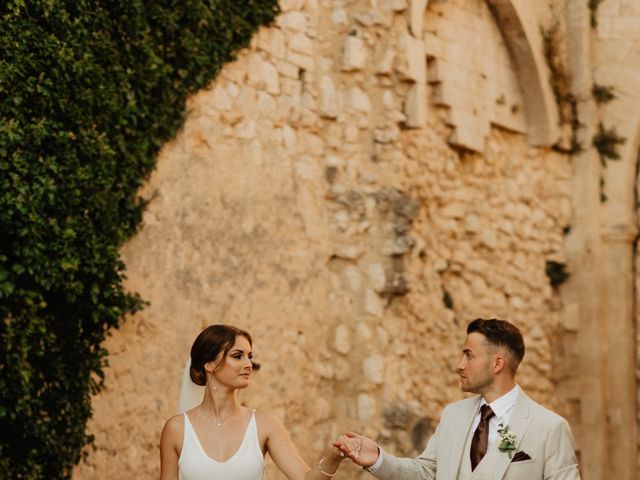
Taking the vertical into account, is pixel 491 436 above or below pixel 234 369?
below

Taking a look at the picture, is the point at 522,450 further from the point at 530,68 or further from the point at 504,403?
the point at 530,68

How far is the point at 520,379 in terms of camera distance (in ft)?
38.8

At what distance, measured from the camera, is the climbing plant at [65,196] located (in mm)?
7105

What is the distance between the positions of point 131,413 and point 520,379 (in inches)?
195

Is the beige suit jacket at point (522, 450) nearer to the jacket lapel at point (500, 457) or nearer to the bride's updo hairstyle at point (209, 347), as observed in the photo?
the jacket lapel at point (500, 457)

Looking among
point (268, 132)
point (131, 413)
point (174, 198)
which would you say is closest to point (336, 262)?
point (268, 132)

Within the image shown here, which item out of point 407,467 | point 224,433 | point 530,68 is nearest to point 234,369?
point 224,433

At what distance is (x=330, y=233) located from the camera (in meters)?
9.95

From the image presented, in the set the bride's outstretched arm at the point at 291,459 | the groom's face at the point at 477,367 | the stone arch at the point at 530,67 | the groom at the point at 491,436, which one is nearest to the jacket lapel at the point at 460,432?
the groom at the point at 491,436

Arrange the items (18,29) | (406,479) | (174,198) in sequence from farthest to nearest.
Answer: (174,198)
(18,29)
(406,479)

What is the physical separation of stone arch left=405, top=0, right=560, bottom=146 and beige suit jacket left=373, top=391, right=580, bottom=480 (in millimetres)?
7390

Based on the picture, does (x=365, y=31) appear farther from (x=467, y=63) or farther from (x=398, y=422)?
(x=398, y=422)

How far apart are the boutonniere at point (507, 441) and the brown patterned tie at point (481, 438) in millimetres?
112

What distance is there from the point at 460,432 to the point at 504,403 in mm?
235
